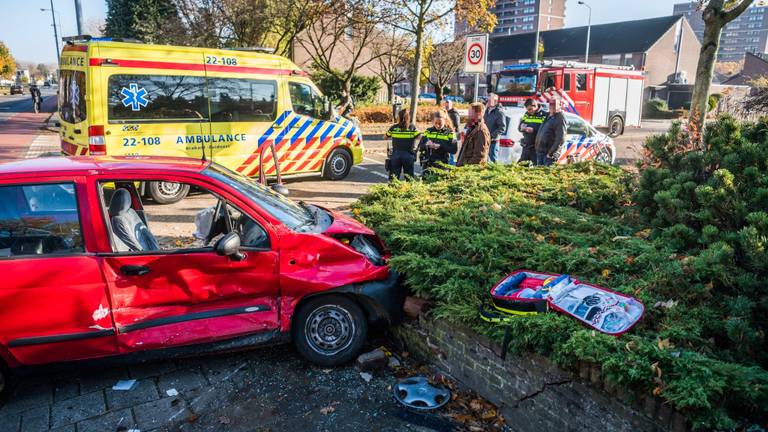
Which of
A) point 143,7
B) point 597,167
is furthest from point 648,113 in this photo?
point 597,167

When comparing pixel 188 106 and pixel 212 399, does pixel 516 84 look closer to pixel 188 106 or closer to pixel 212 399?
pixel 188 106

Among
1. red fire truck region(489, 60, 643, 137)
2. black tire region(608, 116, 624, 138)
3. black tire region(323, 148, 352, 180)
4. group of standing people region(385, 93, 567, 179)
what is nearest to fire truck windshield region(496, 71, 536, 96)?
red fire truck region(489, 60, 643, 137)

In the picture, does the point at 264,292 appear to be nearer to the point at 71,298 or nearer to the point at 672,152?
the point at 71,298

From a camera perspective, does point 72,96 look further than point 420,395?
Yes

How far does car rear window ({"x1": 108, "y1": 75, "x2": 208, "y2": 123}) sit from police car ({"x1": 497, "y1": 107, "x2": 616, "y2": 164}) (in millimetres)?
6160

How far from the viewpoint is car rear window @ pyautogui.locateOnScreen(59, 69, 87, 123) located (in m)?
8.88

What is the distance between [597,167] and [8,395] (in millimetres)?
7781

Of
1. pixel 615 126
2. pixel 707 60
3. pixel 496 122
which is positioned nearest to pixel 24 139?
pixel 496 122

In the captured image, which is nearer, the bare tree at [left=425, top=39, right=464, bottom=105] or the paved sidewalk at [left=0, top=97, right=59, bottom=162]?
the paved sidewalk at [left=0, top=97, right=59, bottom=162]

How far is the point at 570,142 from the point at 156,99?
8.40m

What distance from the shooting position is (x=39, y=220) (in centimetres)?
370

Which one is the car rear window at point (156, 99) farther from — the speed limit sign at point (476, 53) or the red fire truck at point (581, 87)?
the red fire truck at point (581, 87)

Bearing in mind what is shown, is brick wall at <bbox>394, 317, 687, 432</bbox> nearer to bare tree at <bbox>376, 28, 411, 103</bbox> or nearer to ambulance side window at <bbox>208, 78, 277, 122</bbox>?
ambulance side window at <bbox>208, 78, 277, 122</bbox>

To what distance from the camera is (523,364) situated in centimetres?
348
